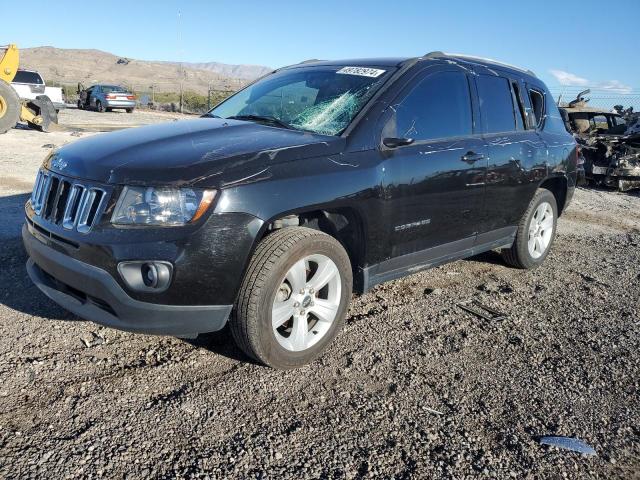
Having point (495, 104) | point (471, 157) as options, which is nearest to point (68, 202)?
point (471, 157)

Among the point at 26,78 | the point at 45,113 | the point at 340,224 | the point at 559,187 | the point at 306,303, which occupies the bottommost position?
the point at 306,303

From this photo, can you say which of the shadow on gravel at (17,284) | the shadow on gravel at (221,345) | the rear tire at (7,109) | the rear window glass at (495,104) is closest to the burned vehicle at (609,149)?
the rear window glass at (495,104)

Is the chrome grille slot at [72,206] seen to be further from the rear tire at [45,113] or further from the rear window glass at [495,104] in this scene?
the rear tire at [45,113]

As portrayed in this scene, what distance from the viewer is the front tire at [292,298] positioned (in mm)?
2857

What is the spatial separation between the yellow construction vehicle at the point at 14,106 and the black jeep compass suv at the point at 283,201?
38.8ft

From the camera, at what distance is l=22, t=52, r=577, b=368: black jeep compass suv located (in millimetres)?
2674

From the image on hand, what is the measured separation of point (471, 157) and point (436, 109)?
1.54 ft

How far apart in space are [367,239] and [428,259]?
0.76 metres

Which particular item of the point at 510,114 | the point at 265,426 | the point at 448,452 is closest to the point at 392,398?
the point at 448,452

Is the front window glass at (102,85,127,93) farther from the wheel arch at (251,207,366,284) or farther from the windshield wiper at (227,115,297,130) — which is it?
the wheel arch at (251,207,366,284)

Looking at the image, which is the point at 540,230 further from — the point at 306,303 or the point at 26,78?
the point at 26,78

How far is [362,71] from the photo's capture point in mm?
3939

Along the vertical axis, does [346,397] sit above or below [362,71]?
below

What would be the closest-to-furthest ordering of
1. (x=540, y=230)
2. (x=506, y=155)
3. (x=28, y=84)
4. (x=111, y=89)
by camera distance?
(x=506, y=155) → (x=540, y=230) → (x=28, y=84) → (x=111, y=89)
